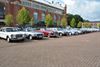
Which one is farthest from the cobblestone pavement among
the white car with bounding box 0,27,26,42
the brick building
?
the brick building

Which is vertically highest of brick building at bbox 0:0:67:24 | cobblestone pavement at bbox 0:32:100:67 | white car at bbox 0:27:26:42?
brick building at bbox 0:0:67:24

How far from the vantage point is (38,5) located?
100m

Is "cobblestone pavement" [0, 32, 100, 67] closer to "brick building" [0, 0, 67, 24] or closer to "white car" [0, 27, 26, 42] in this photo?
"white car" [0, 27, 26, 42]

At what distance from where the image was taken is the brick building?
76562mm

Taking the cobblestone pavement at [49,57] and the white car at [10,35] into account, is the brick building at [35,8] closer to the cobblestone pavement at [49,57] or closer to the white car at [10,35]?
the white car at [10,35]

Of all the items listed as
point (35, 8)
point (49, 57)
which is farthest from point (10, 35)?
point (35, 8)

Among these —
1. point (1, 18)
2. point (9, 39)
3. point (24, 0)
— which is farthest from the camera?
point (24, 0)

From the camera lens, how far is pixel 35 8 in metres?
97.0

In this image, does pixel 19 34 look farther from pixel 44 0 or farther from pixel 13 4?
pixel 44 0

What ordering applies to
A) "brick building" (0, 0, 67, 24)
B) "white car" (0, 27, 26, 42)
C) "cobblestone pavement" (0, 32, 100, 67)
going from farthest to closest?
"brick building" (0, 0, 67, 24) → "white car" (0, 27, 26, 42) → "cobblestone pavement" (0, 32, 100, 67)

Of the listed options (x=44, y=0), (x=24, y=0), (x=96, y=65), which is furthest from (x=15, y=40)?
(x=44, y=0)

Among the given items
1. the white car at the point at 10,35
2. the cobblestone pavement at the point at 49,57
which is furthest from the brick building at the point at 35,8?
the cobblestone pavement at the point at 49,57

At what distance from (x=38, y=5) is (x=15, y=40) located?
77.6 metres

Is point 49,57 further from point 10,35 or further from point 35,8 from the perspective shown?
point 35,8
